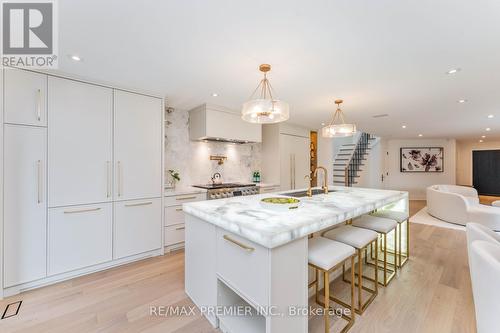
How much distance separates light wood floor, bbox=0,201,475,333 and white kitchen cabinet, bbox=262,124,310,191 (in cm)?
262

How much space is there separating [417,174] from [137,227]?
9737 mm

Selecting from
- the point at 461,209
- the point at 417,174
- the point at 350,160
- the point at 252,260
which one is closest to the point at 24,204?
the point at 252,260

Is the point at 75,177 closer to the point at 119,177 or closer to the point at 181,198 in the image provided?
the point at 119,177

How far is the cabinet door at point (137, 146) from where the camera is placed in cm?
275

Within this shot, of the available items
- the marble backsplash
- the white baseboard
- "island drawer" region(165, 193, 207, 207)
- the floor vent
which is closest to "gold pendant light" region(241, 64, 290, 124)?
"island drawer" region(165, 193, 207, 207)

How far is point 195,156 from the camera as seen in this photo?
4082mm

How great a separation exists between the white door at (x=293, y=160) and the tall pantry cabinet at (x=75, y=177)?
2.65 meters

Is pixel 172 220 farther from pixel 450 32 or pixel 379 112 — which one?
pixel 379 112

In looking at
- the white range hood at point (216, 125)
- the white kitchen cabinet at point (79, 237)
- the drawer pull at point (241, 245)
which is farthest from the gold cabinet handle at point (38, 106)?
the drawer pull at point (241, 245)

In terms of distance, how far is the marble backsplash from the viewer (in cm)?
381

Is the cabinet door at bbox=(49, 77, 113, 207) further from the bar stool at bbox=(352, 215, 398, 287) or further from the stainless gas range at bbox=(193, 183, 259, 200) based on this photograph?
the bar stool at bbox=(352, 215, 398, 287)

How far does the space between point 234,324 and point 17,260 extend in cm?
228

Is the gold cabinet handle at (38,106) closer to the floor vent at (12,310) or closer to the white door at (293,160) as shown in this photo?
the floor vent at (12,310)

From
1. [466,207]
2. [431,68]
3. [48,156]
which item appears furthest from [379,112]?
[48,156]
